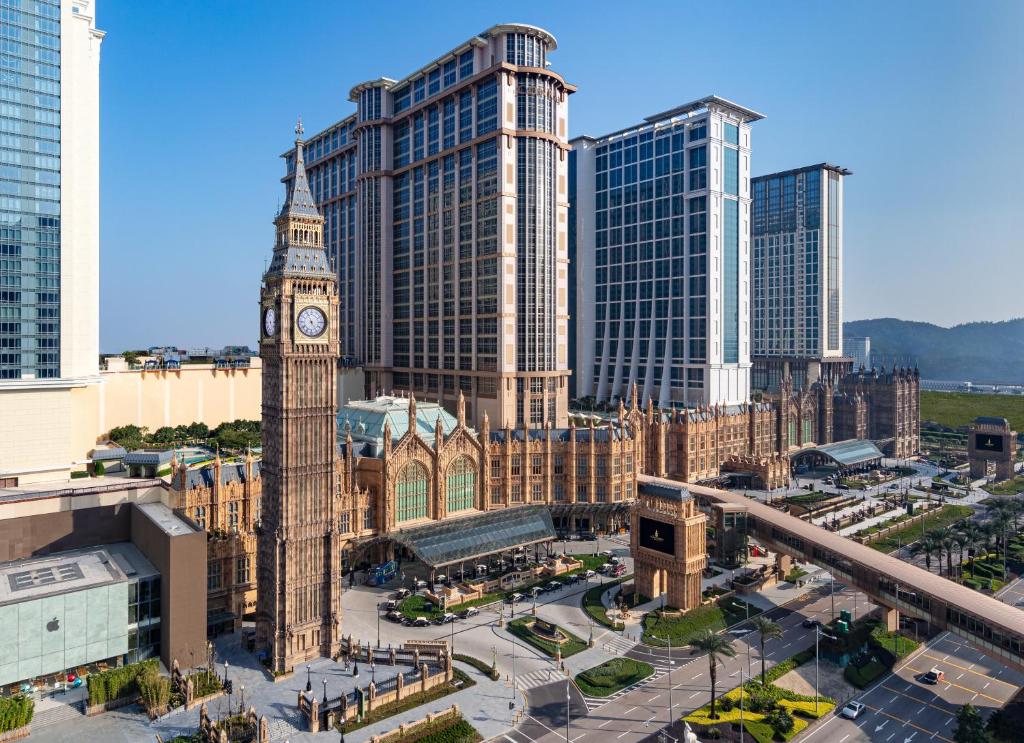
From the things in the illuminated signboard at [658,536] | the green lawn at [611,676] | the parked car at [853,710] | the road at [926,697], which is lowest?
the road at [926,697]

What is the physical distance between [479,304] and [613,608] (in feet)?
264

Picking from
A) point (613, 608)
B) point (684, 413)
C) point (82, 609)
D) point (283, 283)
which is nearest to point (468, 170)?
point (684, 413)

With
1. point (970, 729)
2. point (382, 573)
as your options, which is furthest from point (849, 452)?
point (382, 573)

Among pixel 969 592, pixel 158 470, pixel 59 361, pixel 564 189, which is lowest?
pixel 969 592

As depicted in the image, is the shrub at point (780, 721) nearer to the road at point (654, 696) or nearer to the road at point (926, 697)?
the road at point (926, 697)

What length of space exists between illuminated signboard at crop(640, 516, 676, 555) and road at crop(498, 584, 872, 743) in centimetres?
1315

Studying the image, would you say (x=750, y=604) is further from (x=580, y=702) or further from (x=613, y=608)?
(x=580, y=702)

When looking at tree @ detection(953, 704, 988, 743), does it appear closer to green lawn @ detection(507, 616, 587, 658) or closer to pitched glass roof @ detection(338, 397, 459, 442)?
green lawn @ detection(507, 616, 587, 658)

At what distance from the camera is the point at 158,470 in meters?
105

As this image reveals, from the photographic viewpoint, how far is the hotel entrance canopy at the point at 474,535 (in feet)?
322

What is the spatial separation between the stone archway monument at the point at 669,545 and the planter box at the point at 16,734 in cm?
7105

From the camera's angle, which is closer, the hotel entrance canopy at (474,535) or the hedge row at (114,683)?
the hedge row at (114,683)

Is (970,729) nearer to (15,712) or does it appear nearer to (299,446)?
(299,446)

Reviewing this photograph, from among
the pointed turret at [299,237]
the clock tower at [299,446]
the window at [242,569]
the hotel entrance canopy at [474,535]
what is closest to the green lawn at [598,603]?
the hotel entrance canopy at [474,535]
